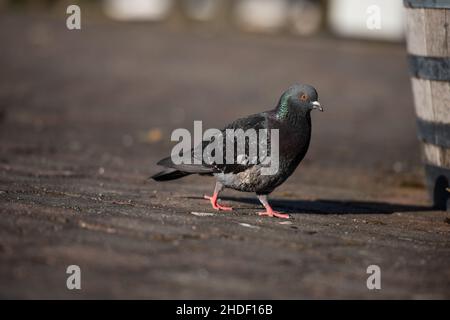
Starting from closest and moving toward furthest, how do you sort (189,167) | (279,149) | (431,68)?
1. (279,149)
2. (189,167)
3. (431,68)

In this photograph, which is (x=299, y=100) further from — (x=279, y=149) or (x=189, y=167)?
(x=189, y=167)

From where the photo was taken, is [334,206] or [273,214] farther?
[334,206]

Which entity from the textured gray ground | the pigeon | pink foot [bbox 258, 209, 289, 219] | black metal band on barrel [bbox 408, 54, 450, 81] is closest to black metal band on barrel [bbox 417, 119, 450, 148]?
black metal band on barrel [bbox 408, 54, 450, 81]

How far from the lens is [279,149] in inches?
257

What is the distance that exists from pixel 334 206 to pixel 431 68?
148 cm

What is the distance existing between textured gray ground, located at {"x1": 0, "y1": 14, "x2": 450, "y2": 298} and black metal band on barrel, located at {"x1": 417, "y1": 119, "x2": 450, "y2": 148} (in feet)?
2.13

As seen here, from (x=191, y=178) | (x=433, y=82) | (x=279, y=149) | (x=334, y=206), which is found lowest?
(x=334, y=206)

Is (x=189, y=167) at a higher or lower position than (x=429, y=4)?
lower

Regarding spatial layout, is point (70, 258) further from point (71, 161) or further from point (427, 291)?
point (71, 161)

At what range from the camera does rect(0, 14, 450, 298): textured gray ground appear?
4699 mm

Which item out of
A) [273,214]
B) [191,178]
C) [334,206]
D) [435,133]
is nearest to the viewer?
[273,214]

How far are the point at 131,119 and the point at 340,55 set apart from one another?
6815 millimetres

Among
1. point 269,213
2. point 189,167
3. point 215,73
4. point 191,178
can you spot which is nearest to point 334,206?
point 269,213

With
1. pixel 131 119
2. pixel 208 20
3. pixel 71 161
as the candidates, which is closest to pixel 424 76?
pixel 71 161
